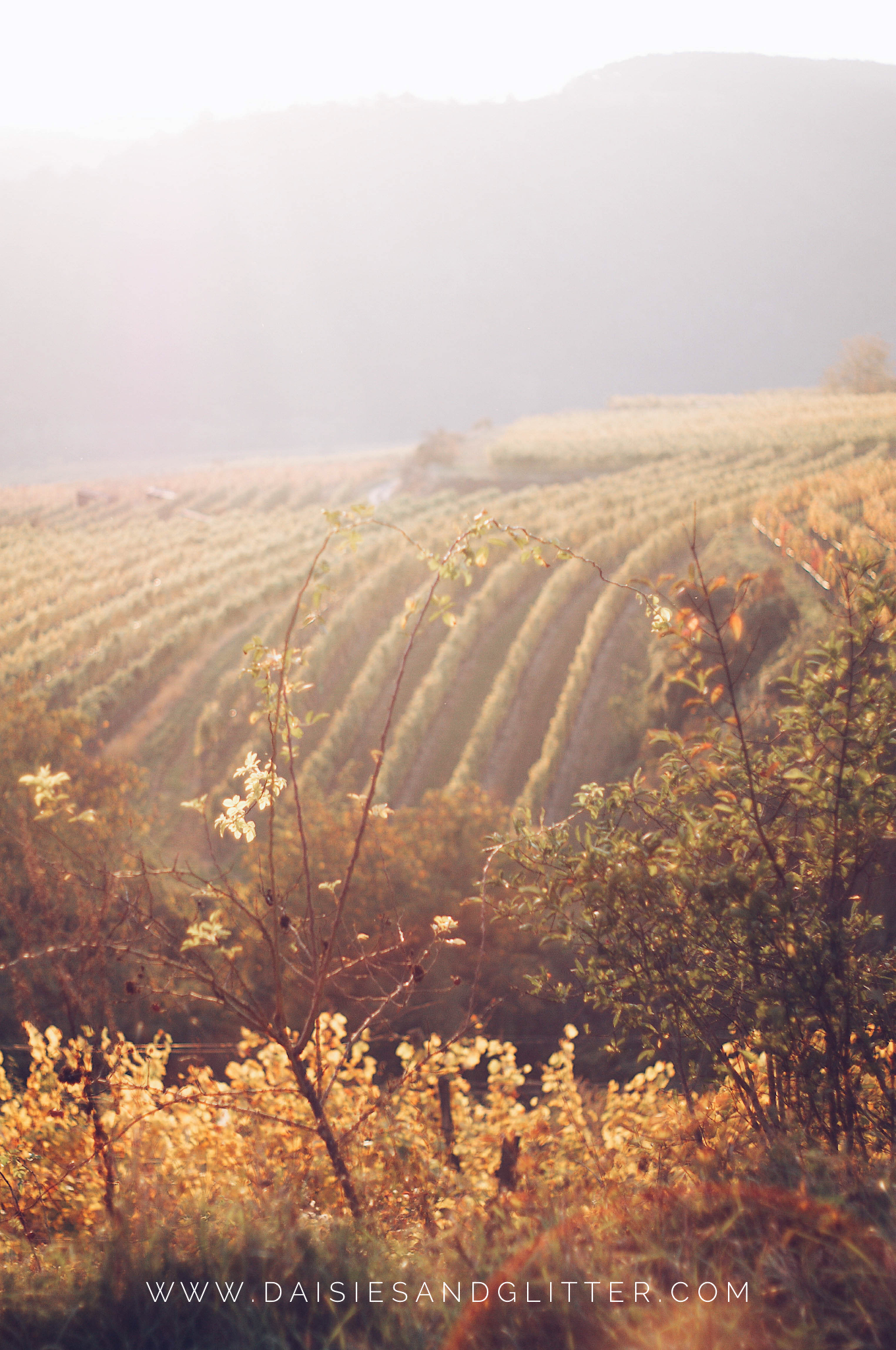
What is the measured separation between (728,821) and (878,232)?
20684 centimetres

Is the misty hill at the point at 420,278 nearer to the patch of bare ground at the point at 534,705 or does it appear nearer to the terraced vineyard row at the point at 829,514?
the patch of bare ground at the point at 534,705

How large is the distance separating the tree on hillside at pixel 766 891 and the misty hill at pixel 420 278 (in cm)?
11583

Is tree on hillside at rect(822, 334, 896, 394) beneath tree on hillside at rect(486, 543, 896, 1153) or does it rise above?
above

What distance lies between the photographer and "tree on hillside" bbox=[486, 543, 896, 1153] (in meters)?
3.87

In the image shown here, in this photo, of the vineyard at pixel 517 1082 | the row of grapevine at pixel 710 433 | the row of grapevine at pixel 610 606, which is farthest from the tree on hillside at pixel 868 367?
the vineyard at pixel 517 1082

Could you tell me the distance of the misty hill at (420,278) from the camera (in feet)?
433

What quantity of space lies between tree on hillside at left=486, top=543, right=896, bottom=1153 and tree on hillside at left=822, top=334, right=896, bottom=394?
48.2 m

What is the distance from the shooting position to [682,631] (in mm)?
4160

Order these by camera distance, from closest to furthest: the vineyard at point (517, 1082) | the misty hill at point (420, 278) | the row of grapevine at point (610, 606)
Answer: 1. the vineyard at point (517, 1082)
2. the row of grapevine at point (610, 606)
3. the misty hill at point (420, 278)

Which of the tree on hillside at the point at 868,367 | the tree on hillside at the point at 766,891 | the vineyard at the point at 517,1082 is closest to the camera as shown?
the vineyard at the point at 517,1082

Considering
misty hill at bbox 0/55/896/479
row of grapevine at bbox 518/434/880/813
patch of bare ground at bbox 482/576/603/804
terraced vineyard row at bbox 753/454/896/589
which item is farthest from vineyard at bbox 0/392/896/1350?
misty hill at bbox 0/55/896/479

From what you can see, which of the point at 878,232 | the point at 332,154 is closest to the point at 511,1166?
the point at 878,232

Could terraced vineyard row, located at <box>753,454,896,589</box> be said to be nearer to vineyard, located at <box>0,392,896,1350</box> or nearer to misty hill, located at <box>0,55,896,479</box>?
vineyard, located at <box>0,392,896,1350</box>

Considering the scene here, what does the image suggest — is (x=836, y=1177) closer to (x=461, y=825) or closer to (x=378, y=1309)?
(x=378, y=1309)
